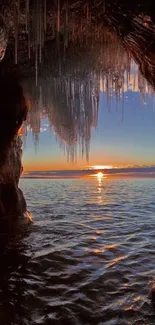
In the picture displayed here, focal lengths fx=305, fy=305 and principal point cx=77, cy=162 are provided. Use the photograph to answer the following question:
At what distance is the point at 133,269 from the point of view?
7.48 m

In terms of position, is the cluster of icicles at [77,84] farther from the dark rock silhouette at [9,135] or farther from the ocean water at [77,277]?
the ocean water at [77,277]

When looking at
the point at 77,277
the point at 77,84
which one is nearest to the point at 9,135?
the point at 77,84

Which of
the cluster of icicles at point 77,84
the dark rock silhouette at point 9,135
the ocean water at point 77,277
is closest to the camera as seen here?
the ocean water at point 77,277

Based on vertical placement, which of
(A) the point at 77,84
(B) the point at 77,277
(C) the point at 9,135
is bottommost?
(B) the point at 77,277

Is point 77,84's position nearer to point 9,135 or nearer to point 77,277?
point 9,135

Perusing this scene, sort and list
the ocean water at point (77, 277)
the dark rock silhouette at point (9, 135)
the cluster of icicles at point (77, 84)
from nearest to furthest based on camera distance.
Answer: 1. the ocean water at point (77, 277)
2. the cluster of icicles at point (77, 84)
3. the dark rock silhouette at point (9, 135)

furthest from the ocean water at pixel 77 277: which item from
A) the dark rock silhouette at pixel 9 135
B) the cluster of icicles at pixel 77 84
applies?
the cluster of icicles at pixel 77 84

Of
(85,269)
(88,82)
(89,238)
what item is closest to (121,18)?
(88,82)

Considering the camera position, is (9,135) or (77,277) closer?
(77,277)

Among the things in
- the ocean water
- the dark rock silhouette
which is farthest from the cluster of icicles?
the ocean water

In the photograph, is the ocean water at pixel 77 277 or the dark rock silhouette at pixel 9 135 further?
the dark rock silhouette at pixel 9 135

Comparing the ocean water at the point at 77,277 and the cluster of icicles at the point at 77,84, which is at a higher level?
the cluster of icicles at the point at 77,84

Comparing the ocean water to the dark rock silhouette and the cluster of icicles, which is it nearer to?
the dark rock silhouette

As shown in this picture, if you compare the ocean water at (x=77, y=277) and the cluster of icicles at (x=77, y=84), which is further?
the cluster of icicles at (x=77, y=84)
